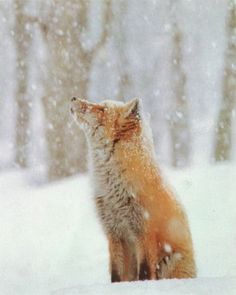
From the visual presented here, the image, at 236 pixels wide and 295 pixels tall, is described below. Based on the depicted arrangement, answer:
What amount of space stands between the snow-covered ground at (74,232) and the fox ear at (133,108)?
0.33 meters

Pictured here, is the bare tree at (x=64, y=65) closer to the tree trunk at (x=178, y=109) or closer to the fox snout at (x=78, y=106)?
the tree trunk at (x=178, y=109)

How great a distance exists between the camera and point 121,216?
1835mm

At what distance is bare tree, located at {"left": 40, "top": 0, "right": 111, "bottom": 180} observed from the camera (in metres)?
2.68

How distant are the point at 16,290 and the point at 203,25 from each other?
136 centimetres

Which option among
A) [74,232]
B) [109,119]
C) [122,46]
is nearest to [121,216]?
[109,119]

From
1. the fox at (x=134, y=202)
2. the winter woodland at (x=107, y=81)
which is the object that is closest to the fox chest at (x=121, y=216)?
the fox at (x=134, y=202)

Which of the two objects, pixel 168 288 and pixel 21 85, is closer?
pixel 168 288

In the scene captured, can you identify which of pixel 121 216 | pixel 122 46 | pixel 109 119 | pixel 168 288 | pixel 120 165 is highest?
pixel 122 46

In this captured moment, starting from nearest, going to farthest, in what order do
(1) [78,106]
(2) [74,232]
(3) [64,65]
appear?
(1) [78,106], (2) [74,232], (3) [64,65]

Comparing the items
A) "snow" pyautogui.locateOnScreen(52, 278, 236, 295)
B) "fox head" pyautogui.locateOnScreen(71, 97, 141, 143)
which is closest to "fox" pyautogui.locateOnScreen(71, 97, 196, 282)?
"fox head" pyautogui.locateOnScreen(71, 97, 141, 143)

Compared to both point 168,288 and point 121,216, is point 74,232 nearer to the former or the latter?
point 121,216

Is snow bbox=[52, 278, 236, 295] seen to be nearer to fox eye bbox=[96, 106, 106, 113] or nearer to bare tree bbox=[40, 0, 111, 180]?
fox eye bbox=[96, 106, 106, 113]

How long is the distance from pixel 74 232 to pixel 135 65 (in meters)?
0.81

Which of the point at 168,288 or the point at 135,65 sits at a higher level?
the point at 135,65
